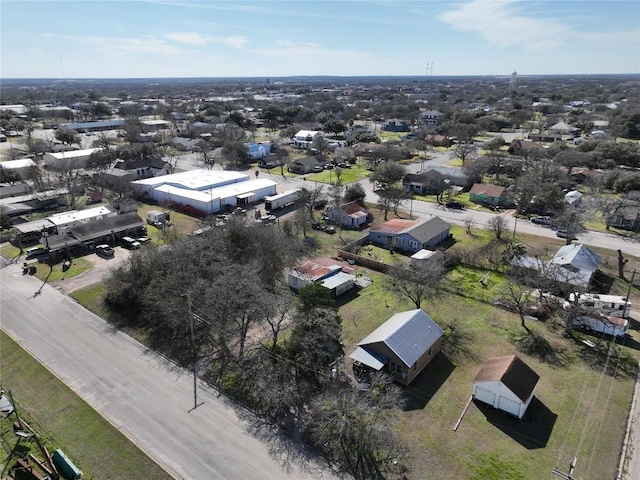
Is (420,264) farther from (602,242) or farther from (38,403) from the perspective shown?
(38,403)

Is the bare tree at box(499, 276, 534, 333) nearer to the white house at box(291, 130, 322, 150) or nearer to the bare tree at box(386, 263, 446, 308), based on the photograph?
the bare tree at box(386, 263, 446, 308)

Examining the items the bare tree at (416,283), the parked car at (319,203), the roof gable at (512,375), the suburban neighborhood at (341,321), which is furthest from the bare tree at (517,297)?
the parked car at (319,203)

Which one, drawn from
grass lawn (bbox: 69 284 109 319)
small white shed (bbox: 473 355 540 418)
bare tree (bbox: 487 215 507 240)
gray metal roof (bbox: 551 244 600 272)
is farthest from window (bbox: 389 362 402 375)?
bare tree (bbox: 487 215 507 240)

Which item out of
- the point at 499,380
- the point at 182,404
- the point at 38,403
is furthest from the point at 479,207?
the point at 38,403

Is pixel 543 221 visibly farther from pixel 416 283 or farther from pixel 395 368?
pixel 395 368

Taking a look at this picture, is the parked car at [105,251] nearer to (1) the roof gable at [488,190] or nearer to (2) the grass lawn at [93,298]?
(2) the grass lawn at [93,298]

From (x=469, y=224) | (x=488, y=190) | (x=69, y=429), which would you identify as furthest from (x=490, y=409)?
(x=488, y=190)

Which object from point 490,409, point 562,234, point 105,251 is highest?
point 562,234

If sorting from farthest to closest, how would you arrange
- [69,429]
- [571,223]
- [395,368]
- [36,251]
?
[571,223]
[36,251]
[395,368]
[69,429]

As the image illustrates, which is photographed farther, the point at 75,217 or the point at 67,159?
the point at 67,159
